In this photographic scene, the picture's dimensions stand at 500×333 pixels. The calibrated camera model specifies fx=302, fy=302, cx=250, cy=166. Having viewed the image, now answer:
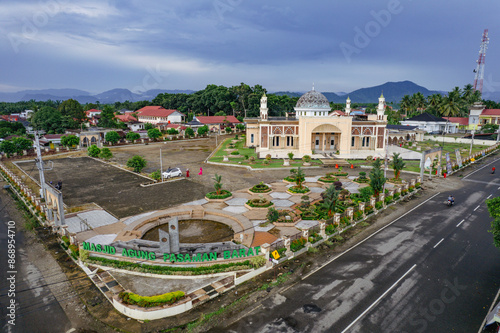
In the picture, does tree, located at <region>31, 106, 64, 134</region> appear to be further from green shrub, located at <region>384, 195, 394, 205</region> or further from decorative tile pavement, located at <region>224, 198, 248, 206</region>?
green shrub, located at <region>384, 195, 394, 205</region>

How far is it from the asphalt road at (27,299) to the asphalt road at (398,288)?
26.9ft

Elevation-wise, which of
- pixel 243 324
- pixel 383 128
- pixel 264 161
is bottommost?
pixel 243 324

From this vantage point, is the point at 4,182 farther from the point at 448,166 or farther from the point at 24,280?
the point at 448,166

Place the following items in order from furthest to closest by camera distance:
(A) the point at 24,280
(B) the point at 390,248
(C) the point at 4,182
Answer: (C) the point at 4,182 → (B) the point at 390,248 → (A) the point at 24,280

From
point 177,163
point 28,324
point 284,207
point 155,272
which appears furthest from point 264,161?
point 28,324

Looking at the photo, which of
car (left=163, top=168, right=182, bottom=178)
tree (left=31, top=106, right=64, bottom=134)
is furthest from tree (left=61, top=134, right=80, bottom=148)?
car (left=163, top=168, right=182, bottom=178)

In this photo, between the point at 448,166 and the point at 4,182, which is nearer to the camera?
the point at 4,182

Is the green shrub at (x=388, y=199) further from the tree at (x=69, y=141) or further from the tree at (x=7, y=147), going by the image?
the tree at (x=7, y=147)

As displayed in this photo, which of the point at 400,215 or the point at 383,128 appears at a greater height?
the point at 383,128

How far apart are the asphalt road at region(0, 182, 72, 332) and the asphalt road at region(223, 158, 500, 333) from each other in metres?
8.20

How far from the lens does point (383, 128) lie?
54.8 meters

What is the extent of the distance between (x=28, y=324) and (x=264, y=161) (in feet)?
123

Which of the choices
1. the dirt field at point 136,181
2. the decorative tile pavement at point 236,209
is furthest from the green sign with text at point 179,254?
the decorative tile pavement at point 236,209

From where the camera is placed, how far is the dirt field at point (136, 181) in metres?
28.9
